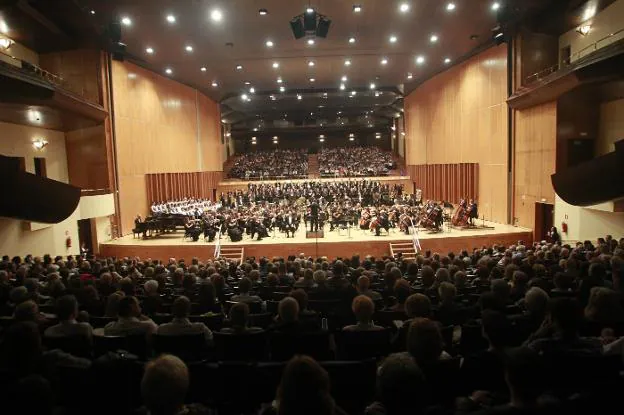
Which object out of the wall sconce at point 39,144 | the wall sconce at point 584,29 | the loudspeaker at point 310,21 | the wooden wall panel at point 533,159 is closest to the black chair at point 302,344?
the loudspeaker at point 310,21

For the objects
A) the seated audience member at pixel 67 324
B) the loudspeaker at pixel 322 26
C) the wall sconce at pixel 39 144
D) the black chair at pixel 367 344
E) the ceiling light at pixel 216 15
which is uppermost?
the ceiling light at pixel 216 15

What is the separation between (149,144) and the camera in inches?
894

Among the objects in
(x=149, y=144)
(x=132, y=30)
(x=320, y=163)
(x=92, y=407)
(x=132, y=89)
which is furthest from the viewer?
(x=320, y=163)

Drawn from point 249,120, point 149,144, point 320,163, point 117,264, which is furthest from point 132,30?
point 249,120

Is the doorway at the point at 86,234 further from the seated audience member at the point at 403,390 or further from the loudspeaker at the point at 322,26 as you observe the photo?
the seated audience member at the point at 403,390

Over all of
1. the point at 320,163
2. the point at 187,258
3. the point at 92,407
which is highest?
Result: the point at 320,163

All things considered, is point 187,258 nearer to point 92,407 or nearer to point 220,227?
point 220,227

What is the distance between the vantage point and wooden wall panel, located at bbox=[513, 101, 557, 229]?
1619 cm

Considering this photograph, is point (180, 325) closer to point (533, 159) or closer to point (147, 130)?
point (533, 159)

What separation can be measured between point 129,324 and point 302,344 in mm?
1740

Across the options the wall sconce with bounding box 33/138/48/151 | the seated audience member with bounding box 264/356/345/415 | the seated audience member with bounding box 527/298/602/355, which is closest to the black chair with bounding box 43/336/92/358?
the seated audience member with bounding box 264/356/345/415

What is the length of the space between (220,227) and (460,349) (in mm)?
13418

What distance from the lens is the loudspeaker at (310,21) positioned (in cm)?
1424

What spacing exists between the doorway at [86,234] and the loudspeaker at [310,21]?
10.7 meters
